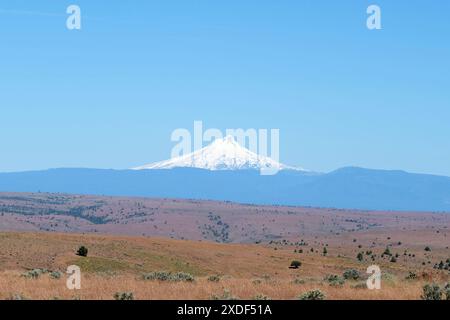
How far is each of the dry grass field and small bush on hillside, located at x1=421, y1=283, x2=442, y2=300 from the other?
33 cm

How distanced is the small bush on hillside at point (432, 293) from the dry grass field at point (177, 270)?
33cm

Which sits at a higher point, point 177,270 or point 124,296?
point 124,296

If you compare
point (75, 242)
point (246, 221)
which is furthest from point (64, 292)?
point (246, 221)

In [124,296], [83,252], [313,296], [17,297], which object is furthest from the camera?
[83,252]

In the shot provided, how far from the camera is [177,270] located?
49.5m

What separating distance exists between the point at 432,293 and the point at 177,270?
101 ft

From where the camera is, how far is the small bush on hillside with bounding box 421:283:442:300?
20.0m

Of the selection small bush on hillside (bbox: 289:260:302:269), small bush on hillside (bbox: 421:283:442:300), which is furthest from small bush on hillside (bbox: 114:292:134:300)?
small bush on hillside (bbox: 289:260:302:269)

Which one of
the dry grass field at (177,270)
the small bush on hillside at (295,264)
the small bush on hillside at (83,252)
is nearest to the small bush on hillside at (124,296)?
the dry grass field at (177,270)

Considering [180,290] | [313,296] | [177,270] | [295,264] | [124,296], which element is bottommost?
[295,264]

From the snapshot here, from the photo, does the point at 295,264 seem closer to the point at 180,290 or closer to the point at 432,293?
the point at 180,290

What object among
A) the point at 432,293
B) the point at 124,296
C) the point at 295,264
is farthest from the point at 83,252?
the point at 432,293
